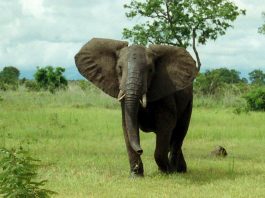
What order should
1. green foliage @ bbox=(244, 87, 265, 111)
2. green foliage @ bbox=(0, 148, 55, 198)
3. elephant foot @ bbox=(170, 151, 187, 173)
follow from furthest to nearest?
green foliage @ bbox=(244, 87, 265, 111) < elephant foot @ bbox=(170, 151, 187, 173) < green foliage @ bbox=(0, 148, 55, 198)

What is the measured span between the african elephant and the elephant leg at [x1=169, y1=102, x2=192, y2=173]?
0.19 m

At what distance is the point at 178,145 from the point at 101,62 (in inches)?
91.7

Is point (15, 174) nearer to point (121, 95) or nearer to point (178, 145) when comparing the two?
point (121, 95)

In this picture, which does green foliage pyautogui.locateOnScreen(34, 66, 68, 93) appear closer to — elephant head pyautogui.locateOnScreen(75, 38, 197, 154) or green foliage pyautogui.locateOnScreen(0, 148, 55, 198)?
elephant head pyautogui.locateOnScreen(75, 38, 197, 154)

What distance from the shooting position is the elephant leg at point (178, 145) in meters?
12.1

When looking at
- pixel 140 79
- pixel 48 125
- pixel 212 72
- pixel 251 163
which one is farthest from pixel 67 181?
pixel 212 72

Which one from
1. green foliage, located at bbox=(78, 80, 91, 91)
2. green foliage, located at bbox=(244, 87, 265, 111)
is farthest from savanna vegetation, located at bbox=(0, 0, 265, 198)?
green foliage, located at bbox=(78, 80, 91, 91)

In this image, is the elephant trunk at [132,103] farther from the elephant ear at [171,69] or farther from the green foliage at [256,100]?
the green foliage at [256,100]

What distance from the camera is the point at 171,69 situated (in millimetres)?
11234

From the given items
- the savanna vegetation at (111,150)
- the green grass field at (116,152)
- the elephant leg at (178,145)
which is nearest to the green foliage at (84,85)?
the savanna vegetation at (111,150)

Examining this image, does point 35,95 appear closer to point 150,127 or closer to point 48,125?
point 48,125

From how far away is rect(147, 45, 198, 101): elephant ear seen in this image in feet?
36.2

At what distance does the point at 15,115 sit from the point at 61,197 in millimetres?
13232

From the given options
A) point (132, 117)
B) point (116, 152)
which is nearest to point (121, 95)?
point (132, 117)
